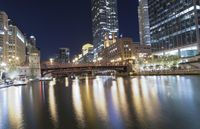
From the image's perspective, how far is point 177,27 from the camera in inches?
6639

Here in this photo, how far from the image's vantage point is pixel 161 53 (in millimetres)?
191125

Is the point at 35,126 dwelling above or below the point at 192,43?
below

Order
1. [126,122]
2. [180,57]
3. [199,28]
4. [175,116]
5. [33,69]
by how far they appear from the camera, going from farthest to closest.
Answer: [33,69]
[180,57]
[199,28]
[175,116]
[126,122]

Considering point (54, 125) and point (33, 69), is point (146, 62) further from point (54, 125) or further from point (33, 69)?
point (54, 125)

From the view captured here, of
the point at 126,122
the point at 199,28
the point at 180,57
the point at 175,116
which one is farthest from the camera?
the point at 180,57

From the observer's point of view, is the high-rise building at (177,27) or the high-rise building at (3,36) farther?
the high-rise building at (3,36)

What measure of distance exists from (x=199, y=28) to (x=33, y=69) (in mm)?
115010

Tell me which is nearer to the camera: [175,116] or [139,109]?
[175,116]

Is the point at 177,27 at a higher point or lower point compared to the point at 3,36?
lower

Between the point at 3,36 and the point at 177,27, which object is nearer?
the point at 177,27

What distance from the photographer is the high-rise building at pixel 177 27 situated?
147 metres

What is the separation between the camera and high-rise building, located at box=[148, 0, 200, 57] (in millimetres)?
147488

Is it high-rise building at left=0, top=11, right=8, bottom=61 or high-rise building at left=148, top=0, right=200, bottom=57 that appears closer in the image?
high-rise building at left=148, top=0, right=200, bottom=57

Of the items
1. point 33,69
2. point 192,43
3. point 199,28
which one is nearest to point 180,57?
point 192,43
